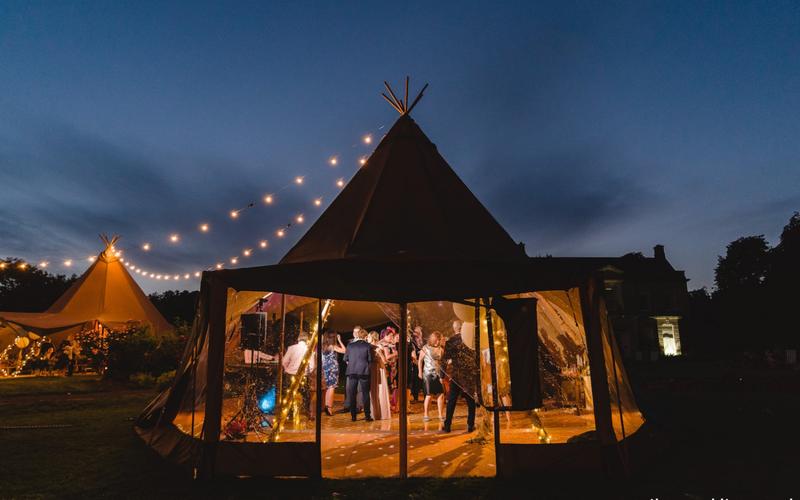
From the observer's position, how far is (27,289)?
1420 inches

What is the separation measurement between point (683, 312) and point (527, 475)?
32.0 meters

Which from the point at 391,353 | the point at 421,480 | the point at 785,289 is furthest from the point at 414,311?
the point at 785,289

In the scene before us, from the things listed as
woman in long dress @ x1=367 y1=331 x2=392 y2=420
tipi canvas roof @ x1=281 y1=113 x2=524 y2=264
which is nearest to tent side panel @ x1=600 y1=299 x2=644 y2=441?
tipi canvas roof @ x1=281 y1=113 x2=524 y2=264

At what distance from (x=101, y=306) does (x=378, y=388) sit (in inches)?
530

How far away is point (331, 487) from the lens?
383cm

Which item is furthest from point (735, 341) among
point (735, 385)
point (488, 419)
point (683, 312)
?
point (488, 419)

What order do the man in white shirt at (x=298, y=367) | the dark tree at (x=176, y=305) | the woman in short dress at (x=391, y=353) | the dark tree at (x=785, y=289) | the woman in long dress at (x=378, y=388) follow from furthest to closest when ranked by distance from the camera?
the dark tree at (x=176, y=305) < the dark tree at (x=785, y=289) < the woman in short dress at (x=391, y=353) < the woman in long dress at (x=378, y=388) < the man in white shirt at (x=298, y=367)

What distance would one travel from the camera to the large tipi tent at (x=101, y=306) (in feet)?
50.3

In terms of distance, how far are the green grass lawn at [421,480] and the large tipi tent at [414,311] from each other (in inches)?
8.8

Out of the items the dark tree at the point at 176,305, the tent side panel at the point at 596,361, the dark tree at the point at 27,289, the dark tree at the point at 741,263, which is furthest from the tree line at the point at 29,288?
the dark tree at the point at 741,263

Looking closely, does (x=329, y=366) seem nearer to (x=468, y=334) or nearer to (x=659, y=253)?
(x=468, y=334)

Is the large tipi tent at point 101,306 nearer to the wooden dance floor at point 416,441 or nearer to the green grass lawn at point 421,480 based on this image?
the green grass lawn at point 421,480

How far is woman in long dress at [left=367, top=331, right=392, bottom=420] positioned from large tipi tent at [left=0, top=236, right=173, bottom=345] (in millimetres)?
10648

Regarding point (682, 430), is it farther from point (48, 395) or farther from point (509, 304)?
point (48, 395)
